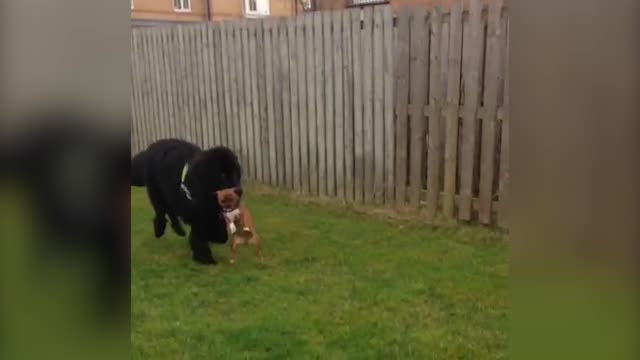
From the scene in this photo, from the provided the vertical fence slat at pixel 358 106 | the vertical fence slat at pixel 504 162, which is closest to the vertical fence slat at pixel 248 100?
the vertical fence slat at pixel 358 106

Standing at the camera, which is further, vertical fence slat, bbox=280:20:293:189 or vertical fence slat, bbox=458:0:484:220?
vertical fence slat, bbox=280:20:293:189

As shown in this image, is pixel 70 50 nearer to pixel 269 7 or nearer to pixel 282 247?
pixel 282 247

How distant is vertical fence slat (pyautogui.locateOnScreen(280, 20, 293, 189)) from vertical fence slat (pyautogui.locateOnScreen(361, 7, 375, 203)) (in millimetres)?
1232

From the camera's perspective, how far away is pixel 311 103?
291 inches

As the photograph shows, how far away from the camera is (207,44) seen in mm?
8750

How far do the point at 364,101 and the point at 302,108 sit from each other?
1004 millimetres

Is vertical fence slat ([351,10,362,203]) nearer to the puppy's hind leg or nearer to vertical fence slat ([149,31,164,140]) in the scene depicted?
the puppy's hind leg

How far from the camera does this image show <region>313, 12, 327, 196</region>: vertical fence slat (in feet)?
23.4

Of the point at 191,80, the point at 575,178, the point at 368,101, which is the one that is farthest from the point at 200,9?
the point at 575,178

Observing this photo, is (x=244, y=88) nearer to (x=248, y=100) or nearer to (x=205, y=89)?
(x=248, y=100)

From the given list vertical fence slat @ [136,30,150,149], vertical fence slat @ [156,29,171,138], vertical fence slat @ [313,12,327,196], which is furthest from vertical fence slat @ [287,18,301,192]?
vertical fence slat @ [136,30,150,149]

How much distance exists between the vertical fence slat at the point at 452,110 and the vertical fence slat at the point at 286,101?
2346mm

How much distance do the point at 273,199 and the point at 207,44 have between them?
262 cm

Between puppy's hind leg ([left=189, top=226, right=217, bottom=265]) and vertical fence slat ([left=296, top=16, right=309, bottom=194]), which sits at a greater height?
vertical fence slat ([left=296, top=16, right=309, bottom=194])
